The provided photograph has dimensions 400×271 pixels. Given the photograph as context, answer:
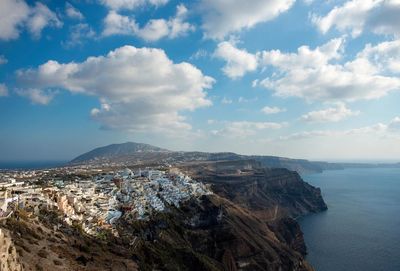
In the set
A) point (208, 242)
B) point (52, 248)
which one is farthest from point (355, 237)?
point (52, 248)

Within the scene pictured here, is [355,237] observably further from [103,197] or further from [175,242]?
[103,197]

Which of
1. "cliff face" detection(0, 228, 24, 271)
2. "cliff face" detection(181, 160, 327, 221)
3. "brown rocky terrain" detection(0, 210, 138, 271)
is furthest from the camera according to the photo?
"cliff face" detection(181, 160, 327, 221)

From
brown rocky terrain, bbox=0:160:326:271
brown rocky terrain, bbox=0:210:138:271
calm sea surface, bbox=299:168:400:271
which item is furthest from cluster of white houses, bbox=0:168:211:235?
calm sea surface, bbox=299:168:400:271

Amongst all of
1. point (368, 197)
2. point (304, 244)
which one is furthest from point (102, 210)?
point (368, 197)

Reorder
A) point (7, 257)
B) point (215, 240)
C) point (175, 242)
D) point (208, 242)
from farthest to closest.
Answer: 1. point (215, 240)
2. point (208, 242)
3. point (175, 242)
4. point (7, 257)

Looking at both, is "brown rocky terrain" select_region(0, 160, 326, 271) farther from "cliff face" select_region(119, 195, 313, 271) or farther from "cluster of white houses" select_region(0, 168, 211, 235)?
"cluster of white houses" select_region(0, 168, 211, 235)

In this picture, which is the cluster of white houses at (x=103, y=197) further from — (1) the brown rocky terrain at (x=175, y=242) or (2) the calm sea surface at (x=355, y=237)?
(2) the calm sea surface at (x=355, y=237)

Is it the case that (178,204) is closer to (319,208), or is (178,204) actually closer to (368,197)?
(319,208)

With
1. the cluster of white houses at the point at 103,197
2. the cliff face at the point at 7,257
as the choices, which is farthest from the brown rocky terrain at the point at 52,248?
the cluster of white houses at the point at 103,197

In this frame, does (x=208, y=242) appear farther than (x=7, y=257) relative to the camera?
→ Yes
